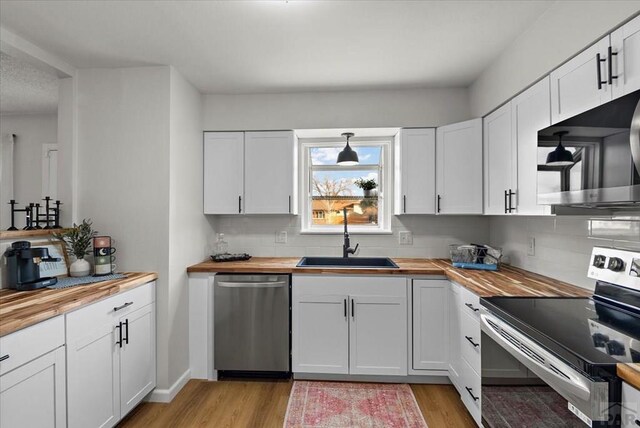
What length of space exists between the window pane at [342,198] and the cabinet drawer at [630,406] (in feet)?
8.16

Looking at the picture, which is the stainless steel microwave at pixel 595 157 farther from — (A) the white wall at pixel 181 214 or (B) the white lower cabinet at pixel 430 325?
(A) the white wall at pixel 181 214

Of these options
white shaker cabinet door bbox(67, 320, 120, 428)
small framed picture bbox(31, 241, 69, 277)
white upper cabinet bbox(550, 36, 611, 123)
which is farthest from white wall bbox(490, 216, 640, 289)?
small framed picture bbox(31, 241, 69, 277)

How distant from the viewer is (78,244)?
2213 mm

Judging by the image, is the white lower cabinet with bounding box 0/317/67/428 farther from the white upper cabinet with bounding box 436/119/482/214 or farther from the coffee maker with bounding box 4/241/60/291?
the white upper cabinet with bounding box 436/119/482/214

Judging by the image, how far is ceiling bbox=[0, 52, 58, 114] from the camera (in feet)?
7.45

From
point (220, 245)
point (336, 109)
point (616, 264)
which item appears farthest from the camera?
point (220, 245)

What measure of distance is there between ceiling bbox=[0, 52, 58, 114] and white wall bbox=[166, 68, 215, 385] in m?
0.94

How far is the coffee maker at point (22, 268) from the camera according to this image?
1833 mm

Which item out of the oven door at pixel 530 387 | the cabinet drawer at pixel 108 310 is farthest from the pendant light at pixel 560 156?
the cabinet drawer at pixel 108 310

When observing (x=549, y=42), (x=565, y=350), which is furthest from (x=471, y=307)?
(x=549, y=42)

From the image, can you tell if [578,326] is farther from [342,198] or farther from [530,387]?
[342,198]

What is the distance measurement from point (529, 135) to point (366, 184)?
1.63 m

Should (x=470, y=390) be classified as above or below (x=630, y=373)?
below

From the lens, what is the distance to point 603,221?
1676 millimetres
